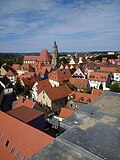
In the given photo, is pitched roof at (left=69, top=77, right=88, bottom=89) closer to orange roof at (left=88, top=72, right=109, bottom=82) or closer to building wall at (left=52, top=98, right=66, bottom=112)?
orange roof at (left=88, top=72, right=109, bottom=82)

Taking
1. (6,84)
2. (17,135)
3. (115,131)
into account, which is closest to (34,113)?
(17,135)

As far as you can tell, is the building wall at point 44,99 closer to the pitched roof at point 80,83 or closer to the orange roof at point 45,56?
the pitched roof at point 80,83

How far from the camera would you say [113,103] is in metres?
4.49

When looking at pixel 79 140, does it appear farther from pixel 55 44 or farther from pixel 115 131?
pixel 55 44

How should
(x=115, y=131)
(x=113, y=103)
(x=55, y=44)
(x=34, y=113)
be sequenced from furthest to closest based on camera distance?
(x=55, y=44) < (x=34, y=113) < (x=113, y=103) < (x=115, y=131)

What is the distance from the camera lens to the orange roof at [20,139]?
12180 millimetres

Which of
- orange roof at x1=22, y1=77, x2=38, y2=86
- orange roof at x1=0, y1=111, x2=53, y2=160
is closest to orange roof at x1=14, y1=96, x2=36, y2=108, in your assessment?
orange roof at x1=0, y1=111, x2=53, y2=160

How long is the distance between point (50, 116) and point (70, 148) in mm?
25482

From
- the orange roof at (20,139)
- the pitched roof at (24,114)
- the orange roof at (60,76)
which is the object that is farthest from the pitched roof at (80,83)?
the orange roof at (20,139)

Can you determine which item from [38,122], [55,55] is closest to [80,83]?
[38,122]

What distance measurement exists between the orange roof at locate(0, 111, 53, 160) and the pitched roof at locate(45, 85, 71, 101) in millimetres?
14433

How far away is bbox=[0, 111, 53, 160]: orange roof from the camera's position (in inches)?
480

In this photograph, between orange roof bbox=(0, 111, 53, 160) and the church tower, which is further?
the church tower

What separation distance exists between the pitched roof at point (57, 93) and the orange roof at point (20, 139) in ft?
47.4
